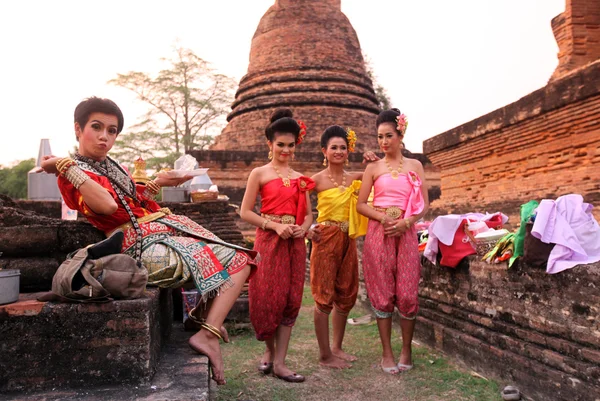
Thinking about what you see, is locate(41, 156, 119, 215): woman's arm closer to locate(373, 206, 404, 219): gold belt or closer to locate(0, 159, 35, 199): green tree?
locate(373, 206, 404, 219): gold belt

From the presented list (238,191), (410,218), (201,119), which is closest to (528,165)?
(410,218)

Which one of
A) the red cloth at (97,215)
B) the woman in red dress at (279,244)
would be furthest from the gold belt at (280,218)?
the red cloth at (97,215)

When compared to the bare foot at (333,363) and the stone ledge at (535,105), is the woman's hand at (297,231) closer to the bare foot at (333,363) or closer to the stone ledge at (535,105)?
the bare foot at (333,363)

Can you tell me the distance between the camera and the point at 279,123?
3.29m

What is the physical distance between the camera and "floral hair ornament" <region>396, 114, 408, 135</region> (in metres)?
3.41

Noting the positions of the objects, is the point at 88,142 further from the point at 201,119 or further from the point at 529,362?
the point at 201,119

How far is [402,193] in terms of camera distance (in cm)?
341

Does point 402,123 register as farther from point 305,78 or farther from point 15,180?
point 15,180

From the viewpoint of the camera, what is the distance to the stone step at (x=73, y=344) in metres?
1.79

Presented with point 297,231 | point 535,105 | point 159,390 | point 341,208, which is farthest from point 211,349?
point 535,105

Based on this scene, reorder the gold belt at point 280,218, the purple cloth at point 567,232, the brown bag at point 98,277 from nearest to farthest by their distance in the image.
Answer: the brown bag at point 98,277, the purple cloth at point 567,232, the gold belt at point 280,218

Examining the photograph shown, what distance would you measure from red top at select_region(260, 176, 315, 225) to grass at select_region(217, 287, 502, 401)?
1016mm

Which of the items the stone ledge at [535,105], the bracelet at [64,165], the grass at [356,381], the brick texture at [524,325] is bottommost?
the grass at [356,381]

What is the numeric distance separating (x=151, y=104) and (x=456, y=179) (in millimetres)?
18245
